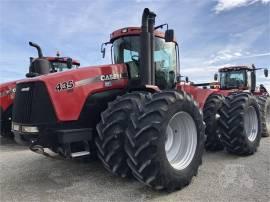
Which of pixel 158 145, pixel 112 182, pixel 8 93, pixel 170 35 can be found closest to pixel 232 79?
pixel 8 93

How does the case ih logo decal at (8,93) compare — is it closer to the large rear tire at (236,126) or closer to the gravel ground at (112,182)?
the gravel ground at (112,182)

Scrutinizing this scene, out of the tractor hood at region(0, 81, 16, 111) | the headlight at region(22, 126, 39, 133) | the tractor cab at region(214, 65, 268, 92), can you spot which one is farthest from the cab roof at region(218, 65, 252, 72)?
the headlight at region(22, 126, 39, 133)

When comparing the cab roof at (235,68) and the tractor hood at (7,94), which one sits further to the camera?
the cab roof at (235,68)

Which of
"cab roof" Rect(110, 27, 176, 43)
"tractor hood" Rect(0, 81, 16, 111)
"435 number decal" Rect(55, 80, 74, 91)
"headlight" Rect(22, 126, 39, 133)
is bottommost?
"headlight" Rect(22, 126, 39, 133)

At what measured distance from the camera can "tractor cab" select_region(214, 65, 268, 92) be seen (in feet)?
47.3

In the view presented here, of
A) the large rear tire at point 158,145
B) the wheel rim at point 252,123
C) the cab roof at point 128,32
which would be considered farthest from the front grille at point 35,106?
the wheel rim at point 252,123

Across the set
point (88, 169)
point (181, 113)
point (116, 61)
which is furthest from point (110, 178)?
point (116, 61)

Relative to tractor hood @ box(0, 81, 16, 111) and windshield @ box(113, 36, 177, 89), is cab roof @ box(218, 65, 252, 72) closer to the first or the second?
windshield @ box(113, 36, 177, 89)

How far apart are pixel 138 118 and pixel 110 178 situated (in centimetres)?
137

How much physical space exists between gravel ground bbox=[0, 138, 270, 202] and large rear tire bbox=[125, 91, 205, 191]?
0.71ft

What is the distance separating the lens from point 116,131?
4121 mm

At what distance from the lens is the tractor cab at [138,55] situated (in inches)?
216

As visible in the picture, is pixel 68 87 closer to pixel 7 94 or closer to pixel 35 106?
pixel 35 106

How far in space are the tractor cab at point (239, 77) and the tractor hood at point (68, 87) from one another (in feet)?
36.1
